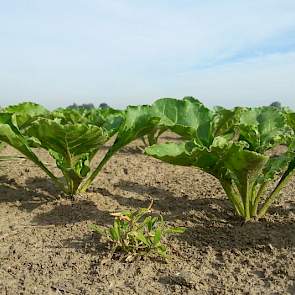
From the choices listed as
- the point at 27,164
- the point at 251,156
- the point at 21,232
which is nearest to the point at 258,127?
the point at 251,156

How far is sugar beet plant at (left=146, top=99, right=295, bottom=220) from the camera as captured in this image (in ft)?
7.87

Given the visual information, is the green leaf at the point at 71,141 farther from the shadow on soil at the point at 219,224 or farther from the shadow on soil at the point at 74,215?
the shadow on soil at the point at 219,224

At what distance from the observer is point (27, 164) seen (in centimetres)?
439

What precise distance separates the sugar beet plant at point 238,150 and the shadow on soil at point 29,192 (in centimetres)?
104

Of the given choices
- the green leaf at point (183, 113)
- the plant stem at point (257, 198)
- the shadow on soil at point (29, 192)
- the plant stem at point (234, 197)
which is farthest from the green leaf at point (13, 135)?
the plant stem at point (257, 198)

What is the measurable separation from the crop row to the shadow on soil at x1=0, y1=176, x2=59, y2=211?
166mm

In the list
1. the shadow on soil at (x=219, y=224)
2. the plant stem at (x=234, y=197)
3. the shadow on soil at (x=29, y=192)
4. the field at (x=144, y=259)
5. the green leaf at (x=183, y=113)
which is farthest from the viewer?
the shadow on soil at (x=29, y=192)

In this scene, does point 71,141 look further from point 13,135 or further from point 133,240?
point 133,240

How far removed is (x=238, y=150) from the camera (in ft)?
7.59

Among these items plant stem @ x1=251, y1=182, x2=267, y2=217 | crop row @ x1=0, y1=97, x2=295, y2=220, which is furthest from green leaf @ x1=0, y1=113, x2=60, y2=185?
plant stem @ x1=251, y1=182, x2=267, y2=217

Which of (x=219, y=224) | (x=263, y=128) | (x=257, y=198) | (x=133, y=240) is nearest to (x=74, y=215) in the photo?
(x=133, y=240)

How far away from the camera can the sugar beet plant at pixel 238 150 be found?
7.87 ft

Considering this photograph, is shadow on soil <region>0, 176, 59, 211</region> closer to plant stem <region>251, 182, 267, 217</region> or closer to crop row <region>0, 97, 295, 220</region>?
crop row <region>0, 97, 295, 220</region>

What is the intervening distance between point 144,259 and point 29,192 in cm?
140
